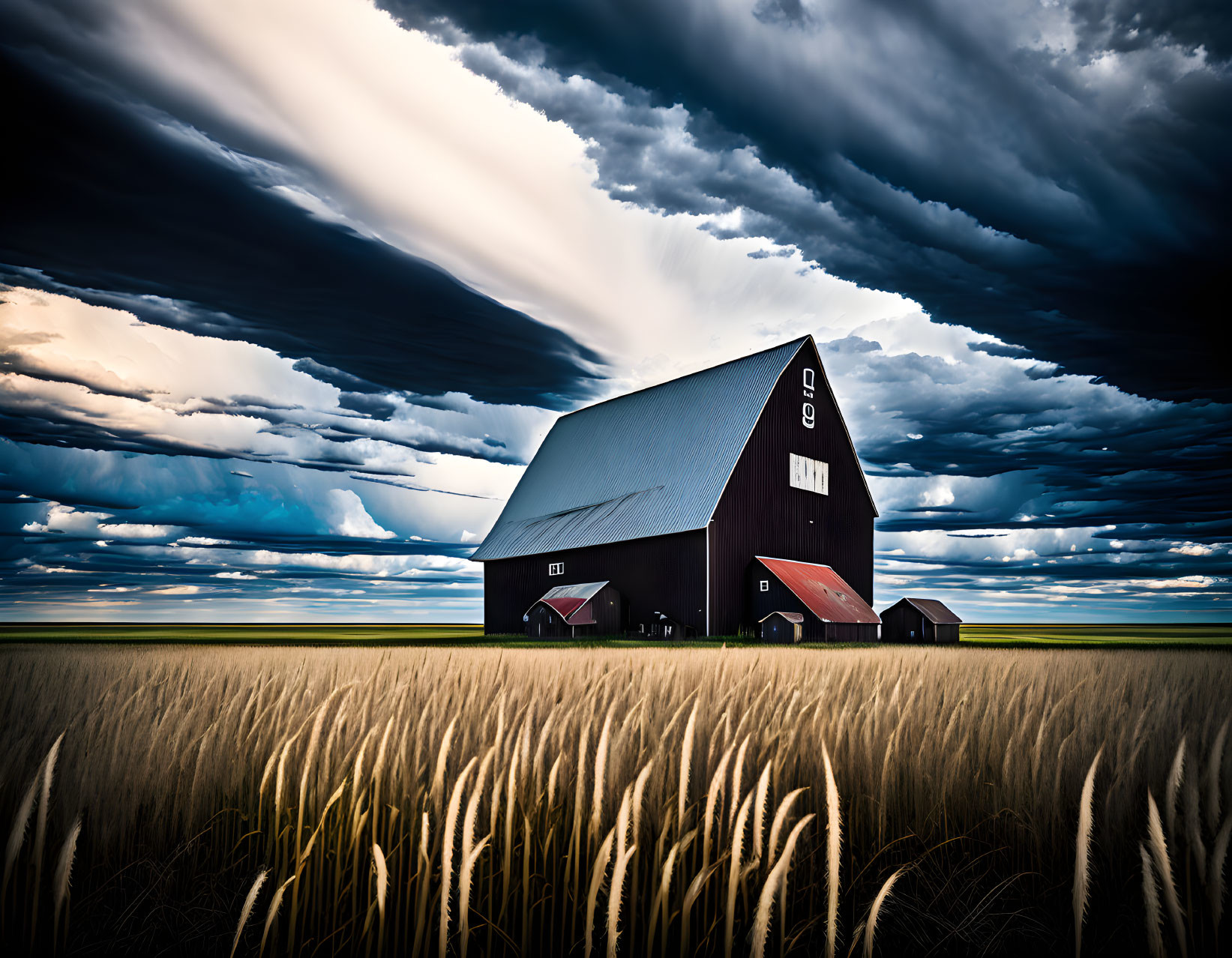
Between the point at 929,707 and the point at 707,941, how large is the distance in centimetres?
423

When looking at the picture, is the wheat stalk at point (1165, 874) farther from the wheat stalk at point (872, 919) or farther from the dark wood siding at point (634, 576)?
the dark wood siding at point (634, 576)

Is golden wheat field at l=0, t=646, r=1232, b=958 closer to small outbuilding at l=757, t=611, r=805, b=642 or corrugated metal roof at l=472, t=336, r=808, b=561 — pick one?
→ small outbuilding at l=757, t=611, r=805, b=642

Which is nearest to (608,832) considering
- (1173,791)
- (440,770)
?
(440,770)

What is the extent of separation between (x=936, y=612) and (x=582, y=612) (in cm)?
1798

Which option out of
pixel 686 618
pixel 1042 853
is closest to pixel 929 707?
pixel 1042 853

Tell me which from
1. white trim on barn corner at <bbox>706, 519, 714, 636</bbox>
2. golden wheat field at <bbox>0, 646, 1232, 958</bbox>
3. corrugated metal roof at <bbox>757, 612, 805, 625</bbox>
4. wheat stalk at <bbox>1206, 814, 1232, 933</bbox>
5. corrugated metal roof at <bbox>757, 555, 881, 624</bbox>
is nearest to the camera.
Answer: wheat stalk at <bbox>1206, 814, 1232, 933</bbox>

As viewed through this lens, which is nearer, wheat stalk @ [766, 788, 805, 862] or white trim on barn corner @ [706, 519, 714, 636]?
wheat stalk @ [766, 788, 805, 862]

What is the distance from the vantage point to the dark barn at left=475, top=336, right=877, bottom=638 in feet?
115

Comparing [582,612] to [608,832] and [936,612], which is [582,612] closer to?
[936,612]

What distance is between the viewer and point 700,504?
34.8 meters

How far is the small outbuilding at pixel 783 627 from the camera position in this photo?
1266 inches

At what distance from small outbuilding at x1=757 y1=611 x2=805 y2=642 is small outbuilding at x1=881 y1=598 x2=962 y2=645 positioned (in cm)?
796

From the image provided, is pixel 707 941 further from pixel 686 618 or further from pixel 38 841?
pixel 686 618

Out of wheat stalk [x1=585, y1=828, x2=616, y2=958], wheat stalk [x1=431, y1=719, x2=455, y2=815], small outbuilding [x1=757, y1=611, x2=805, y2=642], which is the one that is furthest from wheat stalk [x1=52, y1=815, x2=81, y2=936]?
small outbuilding [x1=757, y1=611, x2=805, y2=642]
